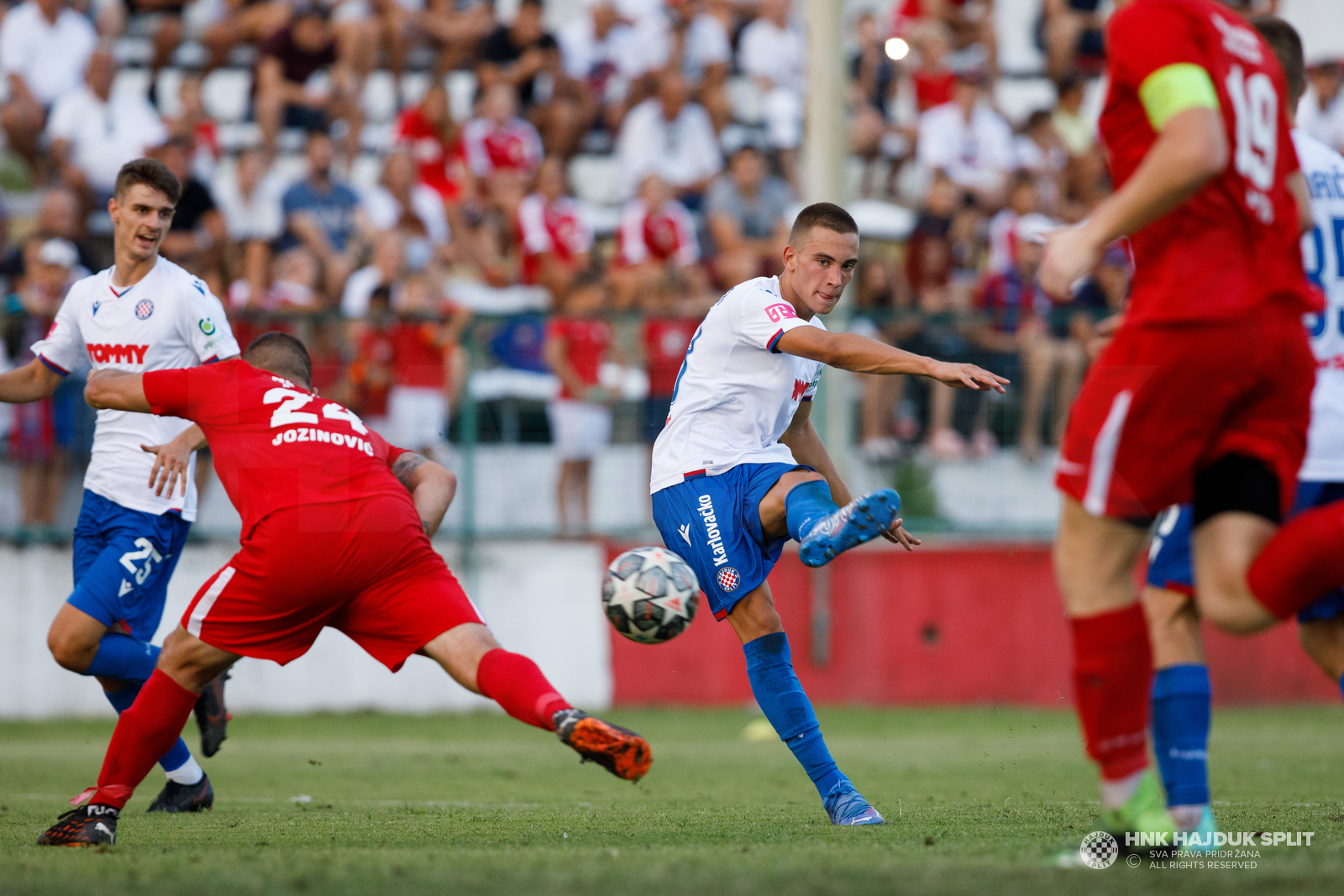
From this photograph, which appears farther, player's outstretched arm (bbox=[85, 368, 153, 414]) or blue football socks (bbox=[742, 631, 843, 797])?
blue football socks (bbox=[742, 631, 843, 797])

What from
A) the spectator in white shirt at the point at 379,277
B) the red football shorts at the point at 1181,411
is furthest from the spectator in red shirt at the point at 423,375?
the red football shorts at the point at 1181,411

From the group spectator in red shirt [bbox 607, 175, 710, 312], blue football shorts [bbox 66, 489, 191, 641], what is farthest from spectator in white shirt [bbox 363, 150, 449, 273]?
blue football shorts [bbox 66, 489, 191, 641]

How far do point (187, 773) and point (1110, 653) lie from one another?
448 centimetres

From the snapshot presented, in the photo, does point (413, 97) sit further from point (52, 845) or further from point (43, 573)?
point (52, 845)

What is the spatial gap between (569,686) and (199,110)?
7.34 metres

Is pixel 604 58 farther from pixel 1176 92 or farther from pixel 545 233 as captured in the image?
pixel 1176 92

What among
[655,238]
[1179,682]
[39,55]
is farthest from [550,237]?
[1179,682]

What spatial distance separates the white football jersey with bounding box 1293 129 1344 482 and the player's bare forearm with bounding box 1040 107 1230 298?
1.16 m

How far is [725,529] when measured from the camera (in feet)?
20.1

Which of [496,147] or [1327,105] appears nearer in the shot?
[496,147]

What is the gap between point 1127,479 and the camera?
4.01m

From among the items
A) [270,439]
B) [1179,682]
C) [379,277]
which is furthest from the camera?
[379,277]

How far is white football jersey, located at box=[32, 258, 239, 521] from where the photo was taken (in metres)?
7.07

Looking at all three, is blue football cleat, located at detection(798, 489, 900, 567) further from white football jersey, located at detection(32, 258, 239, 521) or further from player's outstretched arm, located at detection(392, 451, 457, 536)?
white football jersey, located at detection(32, 258, 239, 521)
